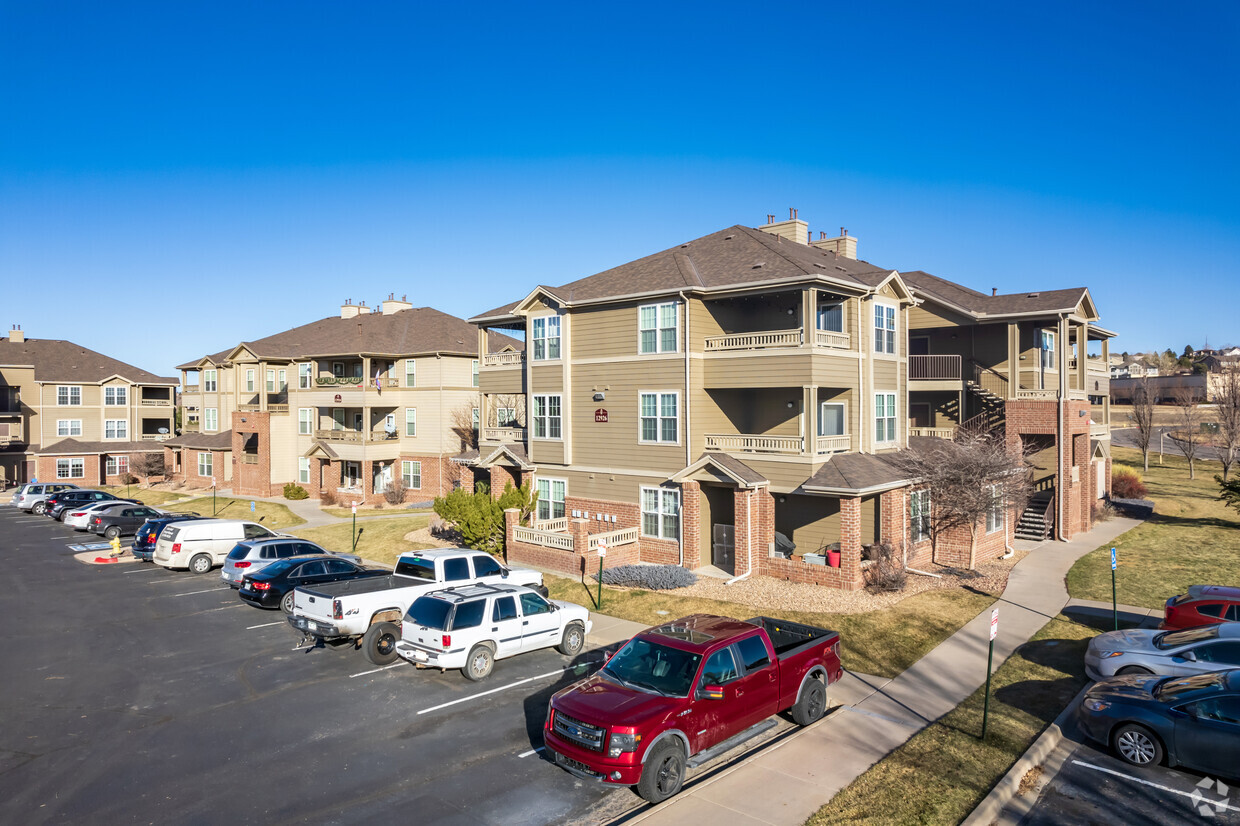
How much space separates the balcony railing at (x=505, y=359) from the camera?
3259 cm

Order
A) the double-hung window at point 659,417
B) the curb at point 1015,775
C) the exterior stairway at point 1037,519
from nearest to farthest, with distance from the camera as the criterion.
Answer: the curb at point 1015,775 < the double-hung window at point 659,417 < the exterior stairway at point 1037,519

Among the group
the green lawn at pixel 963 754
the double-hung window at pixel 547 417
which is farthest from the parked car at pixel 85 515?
the green lawn at pixel 963 754

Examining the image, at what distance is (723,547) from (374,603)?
1280 centimetres

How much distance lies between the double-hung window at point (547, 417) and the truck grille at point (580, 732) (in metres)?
20.0

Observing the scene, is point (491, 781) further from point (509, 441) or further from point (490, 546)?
point (509, 441)

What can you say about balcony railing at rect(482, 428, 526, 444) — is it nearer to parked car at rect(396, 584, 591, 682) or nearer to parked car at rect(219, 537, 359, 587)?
parked car at rect(219, 537, 359, 587)

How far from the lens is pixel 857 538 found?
73.9 ft

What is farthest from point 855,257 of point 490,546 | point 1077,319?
point 490,546

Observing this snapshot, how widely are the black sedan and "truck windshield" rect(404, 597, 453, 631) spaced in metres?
4.73

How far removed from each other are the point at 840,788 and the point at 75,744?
39.0 ft

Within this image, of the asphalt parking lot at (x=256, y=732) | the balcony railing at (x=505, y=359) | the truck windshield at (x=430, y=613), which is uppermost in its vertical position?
the balcony railing at (x=505, y=359)

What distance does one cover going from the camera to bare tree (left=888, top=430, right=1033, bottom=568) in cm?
2448

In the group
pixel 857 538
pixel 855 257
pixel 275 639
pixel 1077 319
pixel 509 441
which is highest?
pixel 855 257

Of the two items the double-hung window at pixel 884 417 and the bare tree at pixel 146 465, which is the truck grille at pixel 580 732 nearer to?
the double-hung window at pixel 884 417
